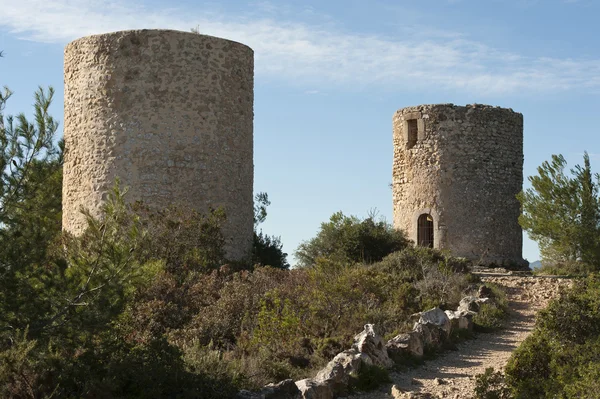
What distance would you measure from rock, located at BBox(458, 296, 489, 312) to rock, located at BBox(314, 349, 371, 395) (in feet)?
15.0

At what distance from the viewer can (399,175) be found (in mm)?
22375

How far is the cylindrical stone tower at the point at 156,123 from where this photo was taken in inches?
587

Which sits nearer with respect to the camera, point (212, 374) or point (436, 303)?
point (212, 374)

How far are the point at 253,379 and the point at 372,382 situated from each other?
1250 mm

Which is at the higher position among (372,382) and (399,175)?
(399,175)

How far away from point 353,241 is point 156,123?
6269 mm

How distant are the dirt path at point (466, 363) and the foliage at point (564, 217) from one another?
3999 millimetres

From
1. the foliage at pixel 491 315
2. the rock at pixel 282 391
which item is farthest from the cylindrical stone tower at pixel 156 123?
the rock at pixel 282 391

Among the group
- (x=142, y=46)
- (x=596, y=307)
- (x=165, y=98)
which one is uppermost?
(x=142, y=46)

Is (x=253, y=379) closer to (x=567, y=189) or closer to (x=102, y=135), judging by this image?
(x=102, y=135)

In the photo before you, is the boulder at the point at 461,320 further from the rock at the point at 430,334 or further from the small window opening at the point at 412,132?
the small window opening at the point at 412,132

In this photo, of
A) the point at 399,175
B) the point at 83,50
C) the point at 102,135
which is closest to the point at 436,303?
the point at 102,135

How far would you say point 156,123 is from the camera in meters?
14.9

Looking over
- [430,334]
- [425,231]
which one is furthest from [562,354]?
[425,231]
